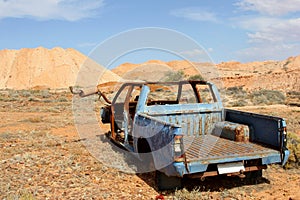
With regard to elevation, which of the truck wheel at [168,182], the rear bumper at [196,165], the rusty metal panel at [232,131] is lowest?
the truck wheel at [168,182]

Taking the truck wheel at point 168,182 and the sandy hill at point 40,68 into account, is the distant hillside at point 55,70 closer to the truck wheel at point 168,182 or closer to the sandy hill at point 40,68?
the sandy hill at point 40,68

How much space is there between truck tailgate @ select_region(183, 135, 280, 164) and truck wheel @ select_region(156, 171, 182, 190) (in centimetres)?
46

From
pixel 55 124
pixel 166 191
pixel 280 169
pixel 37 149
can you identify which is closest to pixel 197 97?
pixel 280 169

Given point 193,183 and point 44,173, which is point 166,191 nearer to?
point 193,183

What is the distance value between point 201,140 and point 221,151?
2.81ft

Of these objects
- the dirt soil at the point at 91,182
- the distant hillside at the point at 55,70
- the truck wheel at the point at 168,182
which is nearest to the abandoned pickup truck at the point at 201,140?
the truck wheel at the point at 168,182

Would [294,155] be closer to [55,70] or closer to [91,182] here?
[91,182]

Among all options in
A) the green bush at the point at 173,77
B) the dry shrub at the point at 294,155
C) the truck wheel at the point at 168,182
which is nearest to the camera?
the truck wheel at the point at 168,182

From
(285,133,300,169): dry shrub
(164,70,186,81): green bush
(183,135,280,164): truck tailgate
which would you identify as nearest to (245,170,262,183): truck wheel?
(183,135,280,164): truck tailgate

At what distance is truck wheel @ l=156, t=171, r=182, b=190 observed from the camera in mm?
5031

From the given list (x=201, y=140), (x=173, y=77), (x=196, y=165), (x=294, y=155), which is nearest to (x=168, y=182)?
(x=196, y=165)

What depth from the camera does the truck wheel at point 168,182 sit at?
5.03 metres

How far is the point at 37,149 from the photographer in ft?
25.4

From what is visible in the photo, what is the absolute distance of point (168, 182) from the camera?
507 centimetres
